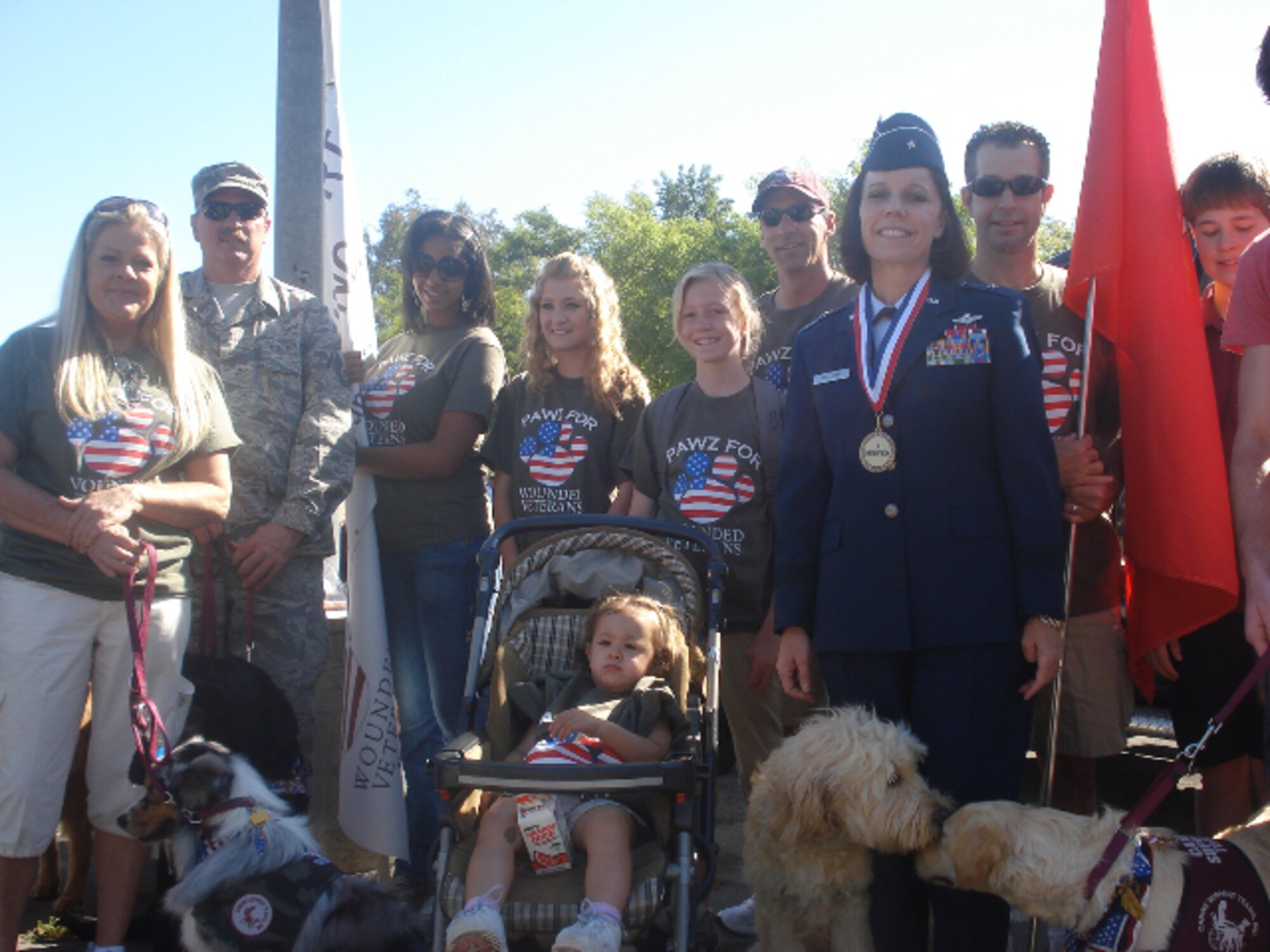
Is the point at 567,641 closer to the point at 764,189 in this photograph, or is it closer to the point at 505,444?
the point at 505,444

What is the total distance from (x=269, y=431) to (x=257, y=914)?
74.2 inches

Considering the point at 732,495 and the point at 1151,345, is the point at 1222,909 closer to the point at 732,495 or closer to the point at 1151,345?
the point at 1151,345

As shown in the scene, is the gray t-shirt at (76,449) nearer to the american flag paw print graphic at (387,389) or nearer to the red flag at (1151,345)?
the american flag paw print graphic at (387,389)

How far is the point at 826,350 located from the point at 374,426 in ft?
7.65

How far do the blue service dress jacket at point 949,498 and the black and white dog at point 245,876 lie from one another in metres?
1.57

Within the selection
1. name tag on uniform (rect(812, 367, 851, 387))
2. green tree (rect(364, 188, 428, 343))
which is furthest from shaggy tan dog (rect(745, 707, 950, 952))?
green tree (rect(364, 188, 428, 343))

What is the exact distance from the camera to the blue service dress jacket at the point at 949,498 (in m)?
2.83

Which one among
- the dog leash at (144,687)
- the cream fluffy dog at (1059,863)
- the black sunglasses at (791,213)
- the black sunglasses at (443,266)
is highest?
the black sunglasses at (791,213)

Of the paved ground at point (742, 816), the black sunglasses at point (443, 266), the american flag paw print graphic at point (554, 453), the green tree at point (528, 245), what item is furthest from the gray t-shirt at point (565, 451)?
the green tree at point (528, 245)

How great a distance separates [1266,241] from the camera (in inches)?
105

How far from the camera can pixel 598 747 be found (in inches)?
130

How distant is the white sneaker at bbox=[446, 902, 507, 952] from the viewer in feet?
8.94

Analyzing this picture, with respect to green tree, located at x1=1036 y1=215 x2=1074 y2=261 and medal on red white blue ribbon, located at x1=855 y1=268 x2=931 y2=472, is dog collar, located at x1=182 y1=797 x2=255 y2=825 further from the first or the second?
green tree, located at x1=1036 y1=215 x2=1074 y2=261

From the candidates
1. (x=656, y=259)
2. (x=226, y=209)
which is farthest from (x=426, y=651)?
(x=656, y=259)
